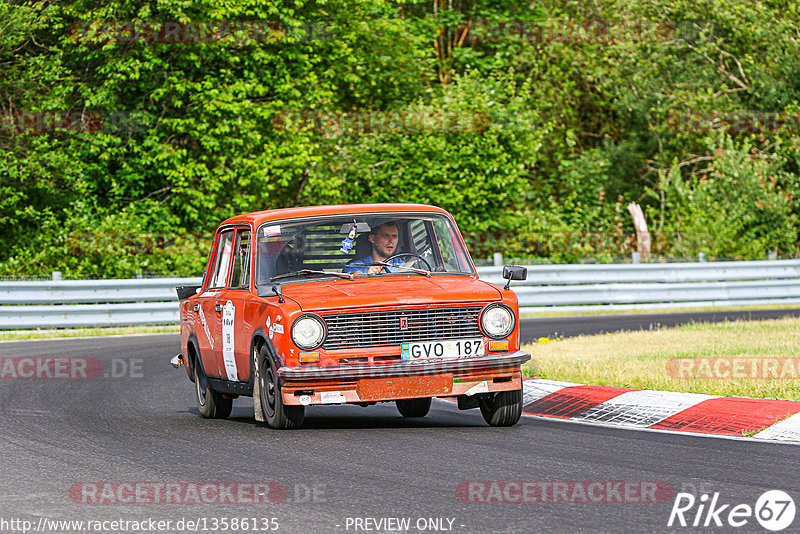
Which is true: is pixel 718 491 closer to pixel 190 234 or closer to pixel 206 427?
pixel 206 427

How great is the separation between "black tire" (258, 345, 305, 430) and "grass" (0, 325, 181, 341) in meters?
13.3

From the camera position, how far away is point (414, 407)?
10797 millimetres

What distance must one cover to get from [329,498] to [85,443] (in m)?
3.09

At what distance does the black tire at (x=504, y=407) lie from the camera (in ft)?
31.3

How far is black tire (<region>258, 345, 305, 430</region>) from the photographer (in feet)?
30.5

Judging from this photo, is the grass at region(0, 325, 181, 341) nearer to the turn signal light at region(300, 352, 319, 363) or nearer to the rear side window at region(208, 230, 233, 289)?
the rear side window at region(208, 230, 233, 289)

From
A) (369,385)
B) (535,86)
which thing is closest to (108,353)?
(369,385)

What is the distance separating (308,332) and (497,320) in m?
1.41
